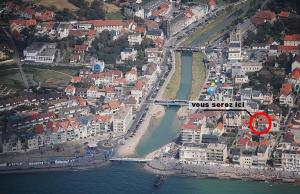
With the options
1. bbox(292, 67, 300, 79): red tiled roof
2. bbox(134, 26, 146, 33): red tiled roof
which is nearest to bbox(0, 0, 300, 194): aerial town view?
bbox(134, 26, 146, 33): red tiled roof

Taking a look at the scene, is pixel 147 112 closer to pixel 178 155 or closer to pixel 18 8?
pixel 178 155

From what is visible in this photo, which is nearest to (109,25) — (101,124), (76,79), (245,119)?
(76,79)

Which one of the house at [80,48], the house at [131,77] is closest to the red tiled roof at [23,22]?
the house at [80,48]

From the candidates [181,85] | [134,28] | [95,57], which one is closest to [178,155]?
[181,85]

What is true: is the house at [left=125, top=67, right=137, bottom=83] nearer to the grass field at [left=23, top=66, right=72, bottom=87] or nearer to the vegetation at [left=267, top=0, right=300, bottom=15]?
the grass field at [left=23, top=66, right=72, bottom=87]

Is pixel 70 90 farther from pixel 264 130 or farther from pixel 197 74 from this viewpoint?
pixel 264 130

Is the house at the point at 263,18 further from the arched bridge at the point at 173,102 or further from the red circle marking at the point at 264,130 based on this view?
the red circle marking at the point at 264,130
